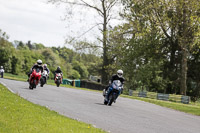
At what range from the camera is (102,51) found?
176 feet

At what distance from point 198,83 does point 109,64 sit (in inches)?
473

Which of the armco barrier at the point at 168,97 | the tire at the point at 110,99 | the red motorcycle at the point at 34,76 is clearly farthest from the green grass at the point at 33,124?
the armco barrier at the point at 168,97

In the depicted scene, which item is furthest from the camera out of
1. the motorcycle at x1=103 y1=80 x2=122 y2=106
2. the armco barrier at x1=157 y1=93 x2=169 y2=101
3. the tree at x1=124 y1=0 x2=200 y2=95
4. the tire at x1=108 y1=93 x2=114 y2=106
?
the armco barrier at x1=157 y1=93 x2=169 y2=101

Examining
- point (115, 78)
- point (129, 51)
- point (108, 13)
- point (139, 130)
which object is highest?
point (108, 13)

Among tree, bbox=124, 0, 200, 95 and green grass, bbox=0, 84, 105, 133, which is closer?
green grass, bbox=0, 84, 105, 133

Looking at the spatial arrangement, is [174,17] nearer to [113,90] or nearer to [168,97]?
[168,97]

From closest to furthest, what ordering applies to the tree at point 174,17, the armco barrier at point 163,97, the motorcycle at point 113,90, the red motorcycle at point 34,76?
the motorcycle at point 113,90, the red motorcycle at point 34,76, the tree at point 174,17, the armco barrier at point 163,97

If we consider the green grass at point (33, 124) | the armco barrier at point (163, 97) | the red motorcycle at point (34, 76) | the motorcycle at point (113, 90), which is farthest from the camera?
the armco barrier at point (163, 97)

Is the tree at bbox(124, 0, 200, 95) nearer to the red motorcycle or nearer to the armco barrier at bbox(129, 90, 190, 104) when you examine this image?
the armco barrier at bbox(129, 90, 190, 104)

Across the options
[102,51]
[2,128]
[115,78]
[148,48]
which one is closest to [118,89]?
[115,78]

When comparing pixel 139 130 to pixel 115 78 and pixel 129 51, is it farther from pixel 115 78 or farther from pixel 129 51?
pixel 129 51

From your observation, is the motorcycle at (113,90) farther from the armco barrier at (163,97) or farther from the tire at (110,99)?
the armco barrier at (163,97)

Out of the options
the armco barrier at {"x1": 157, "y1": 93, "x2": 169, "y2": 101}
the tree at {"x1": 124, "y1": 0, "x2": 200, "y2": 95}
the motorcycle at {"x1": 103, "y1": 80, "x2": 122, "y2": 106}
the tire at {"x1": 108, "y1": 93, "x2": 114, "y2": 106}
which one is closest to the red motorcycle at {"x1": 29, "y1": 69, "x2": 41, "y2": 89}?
the motorcycle at {"x1": 103, "y1": 80, "x2": 122, "y2": 106}

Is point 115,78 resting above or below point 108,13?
below
